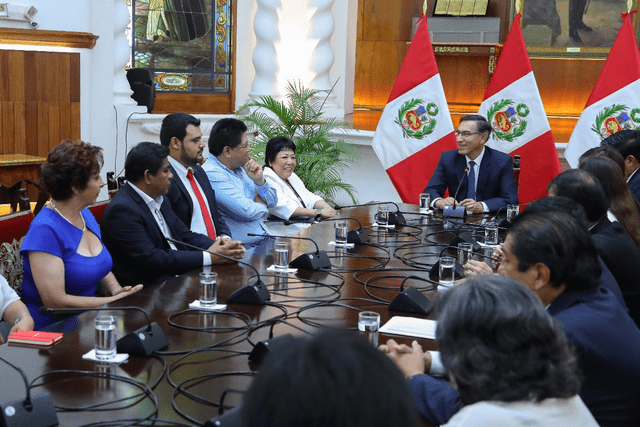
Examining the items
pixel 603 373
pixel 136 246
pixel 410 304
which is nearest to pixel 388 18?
pixel 136 246

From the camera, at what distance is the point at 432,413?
5.16 ft

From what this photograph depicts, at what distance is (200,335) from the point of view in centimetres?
201

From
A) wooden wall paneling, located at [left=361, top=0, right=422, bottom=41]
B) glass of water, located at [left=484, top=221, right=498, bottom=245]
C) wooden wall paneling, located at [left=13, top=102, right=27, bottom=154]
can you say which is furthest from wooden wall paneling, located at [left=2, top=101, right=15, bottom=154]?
glass of water, located at [left=484, top=221, right=498, bottom=245]

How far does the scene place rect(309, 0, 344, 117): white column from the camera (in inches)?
321

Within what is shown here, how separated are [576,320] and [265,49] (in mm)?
6814

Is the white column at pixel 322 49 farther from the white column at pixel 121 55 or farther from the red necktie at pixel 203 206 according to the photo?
the red necktie at pixel 203 206

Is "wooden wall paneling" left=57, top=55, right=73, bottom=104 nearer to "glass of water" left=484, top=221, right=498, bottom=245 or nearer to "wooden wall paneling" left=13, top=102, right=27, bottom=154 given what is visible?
"wooden wall paneling" left=13, top=102, right=27, bottom=154

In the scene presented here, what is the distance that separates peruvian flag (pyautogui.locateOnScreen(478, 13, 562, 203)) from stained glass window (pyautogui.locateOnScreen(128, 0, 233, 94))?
3.21 meters

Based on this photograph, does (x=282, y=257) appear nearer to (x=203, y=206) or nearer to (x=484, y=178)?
(x=203, y=206)

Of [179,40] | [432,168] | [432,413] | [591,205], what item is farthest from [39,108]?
[432,413]

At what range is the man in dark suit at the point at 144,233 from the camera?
9.82 feet

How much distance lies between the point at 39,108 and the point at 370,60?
4.19 m

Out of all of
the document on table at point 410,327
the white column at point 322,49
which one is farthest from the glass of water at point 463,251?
the white column at point 322,49

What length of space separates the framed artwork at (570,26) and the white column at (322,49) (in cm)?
221
